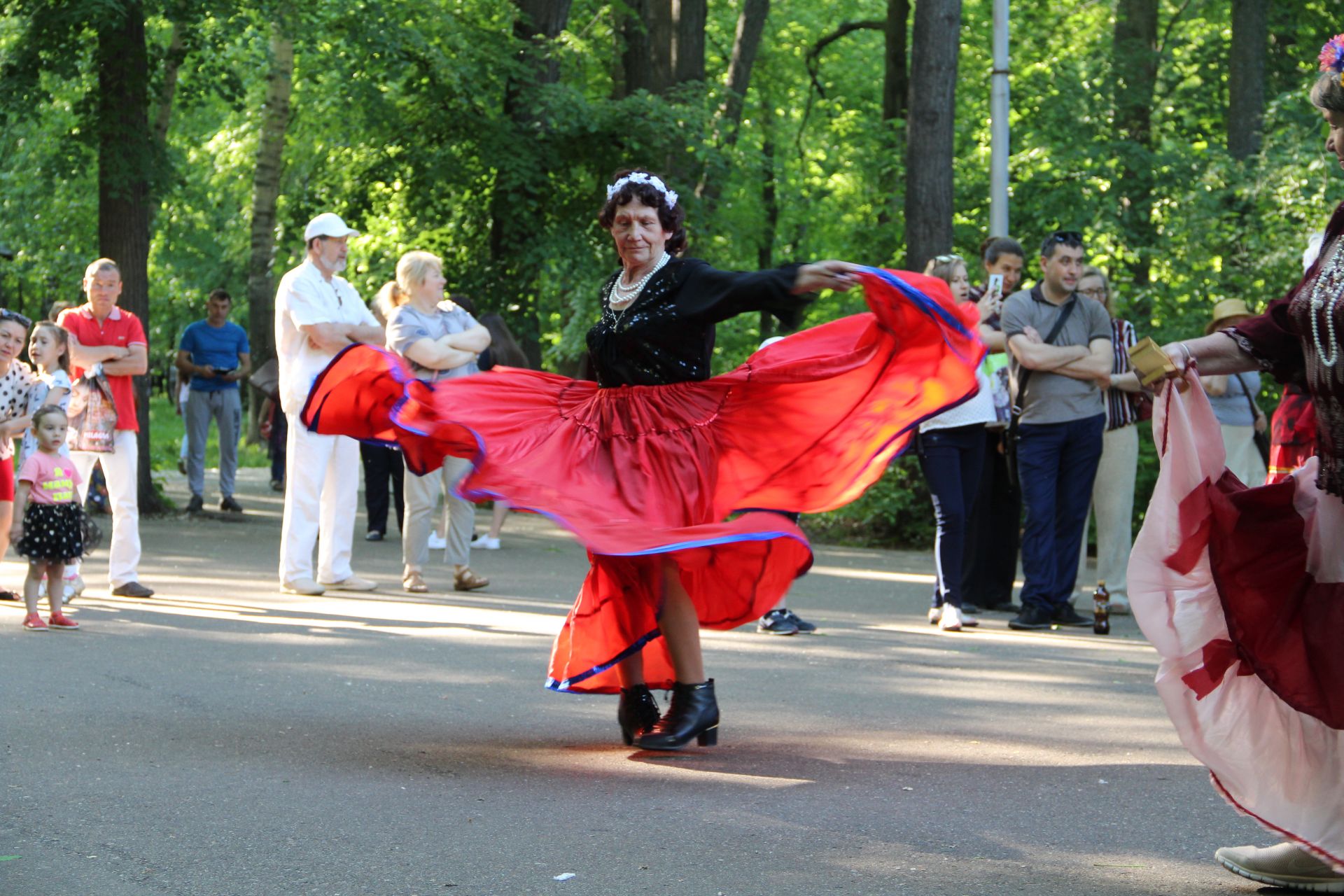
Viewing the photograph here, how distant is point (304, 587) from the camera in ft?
35.2

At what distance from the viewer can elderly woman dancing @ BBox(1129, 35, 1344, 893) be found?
4363mm

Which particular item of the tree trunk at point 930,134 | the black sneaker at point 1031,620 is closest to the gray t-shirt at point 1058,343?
the black sneaker at point 1031,620

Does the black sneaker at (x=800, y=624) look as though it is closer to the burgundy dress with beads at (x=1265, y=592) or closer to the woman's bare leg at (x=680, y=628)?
the woman's bare leg at (x=680, y=628)

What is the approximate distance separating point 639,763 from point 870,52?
26.8 m

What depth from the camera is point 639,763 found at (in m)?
5.91

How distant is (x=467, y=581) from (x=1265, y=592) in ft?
24.2

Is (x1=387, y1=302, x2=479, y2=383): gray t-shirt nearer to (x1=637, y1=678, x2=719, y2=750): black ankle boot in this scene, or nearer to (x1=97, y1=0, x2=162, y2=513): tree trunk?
(x1=97, y1=0, x2=162, y2=513): tree trunk

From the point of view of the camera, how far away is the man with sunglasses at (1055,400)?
9.66 m

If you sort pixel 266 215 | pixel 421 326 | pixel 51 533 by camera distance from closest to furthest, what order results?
pixel 51 533
pixel 421 326
pixel 266 215

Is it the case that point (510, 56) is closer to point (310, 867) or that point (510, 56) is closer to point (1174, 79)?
point (1174, 79)

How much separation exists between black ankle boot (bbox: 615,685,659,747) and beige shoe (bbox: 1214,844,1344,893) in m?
2.29

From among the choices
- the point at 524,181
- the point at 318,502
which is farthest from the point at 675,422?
the point at 524,181

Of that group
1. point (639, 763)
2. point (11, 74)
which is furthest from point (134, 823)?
point (11, 74)

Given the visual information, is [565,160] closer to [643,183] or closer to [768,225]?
[768,225]
